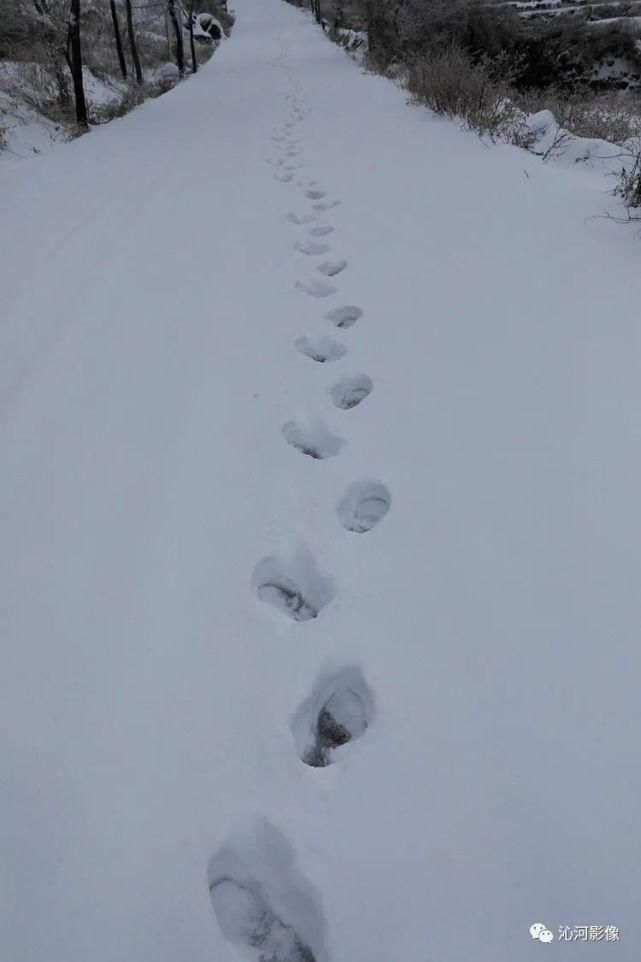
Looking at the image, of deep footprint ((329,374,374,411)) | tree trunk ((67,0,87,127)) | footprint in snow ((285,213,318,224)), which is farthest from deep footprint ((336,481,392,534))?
tree trunk ((67,0,87,127))

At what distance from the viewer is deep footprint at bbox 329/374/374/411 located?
70.0 inches

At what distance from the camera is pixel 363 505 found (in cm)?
145

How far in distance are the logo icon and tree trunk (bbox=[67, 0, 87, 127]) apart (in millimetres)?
6908

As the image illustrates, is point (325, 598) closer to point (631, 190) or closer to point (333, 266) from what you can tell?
point (333, 266)

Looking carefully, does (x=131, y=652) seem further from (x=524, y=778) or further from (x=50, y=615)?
(x=524, y=778)

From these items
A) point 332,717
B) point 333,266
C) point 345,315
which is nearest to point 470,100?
point 333,266

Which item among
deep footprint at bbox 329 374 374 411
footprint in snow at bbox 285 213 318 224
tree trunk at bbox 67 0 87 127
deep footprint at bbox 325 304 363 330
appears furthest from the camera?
tree trunk at bbox 67 0 87 127

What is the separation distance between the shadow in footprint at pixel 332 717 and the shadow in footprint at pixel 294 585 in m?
0.17

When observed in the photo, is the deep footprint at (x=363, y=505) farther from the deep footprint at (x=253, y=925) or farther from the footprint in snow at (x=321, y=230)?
the footprint in snow at (x=321, y=230)

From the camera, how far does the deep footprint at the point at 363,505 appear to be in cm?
139

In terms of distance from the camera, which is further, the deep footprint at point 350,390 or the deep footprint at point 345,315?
the deep footprint at point 345,315

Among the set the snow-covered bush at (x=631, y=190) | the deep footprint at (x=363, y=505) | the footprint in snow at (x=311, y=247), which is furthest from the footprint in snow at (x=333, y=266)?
the deep footprint at (x=363, y=505)

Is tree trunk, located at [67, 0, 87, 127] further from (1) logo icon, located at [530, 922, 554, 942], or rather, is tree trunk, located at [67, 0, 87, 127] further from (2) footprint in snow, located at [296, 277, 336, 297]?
(1) logo icon, located at [530, 922, 554, 942]

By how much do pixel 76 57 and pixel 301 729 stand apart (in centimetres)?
690
